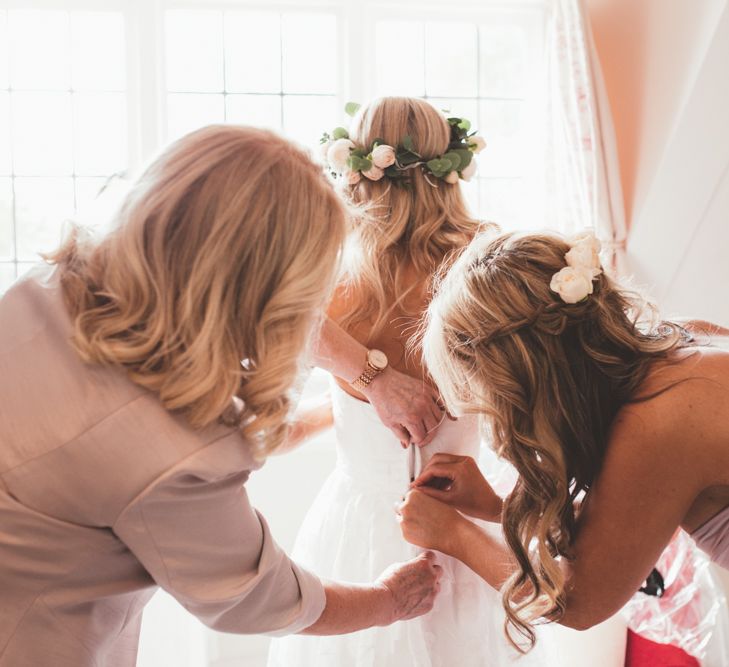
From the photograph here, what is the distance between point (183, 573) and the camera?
1.07m

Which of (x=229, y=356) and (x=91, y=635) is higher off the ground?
(x=229, y=356)

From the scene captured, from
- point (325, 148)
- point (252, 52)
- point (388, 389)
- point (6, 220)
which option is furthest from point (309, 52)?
point (388, 389)

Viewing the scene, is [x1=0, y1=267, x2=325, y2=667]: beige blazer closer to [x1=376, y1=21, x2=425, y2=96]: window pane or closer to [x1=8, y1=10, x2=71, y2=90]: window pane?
[x1=8, y1=10, x2=71, y2=90]: window pane

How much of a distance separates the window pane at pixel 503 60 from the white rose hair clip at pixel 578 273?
7.73 feet

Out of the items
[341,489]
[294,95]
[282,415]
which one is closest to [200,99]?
[294,95]

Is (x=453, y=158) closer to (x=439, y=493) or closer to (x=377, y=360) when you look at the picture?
(x=377, y=360)

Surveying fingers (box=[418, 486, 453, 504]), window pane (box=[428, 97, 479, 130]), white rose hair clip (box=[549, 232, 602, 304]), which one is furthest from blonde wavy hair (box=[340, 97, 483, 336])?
window pane (box=[428, 97, 479, 130])

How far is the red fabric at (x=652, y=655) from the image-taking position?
8.07 ft

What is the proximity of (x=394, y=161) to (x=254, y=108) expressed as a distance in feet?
5.48

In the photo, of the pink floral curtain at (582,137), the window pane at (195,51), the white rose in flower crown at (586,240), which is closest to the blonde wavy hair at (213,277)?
the white rose in flower crown at (586,240)

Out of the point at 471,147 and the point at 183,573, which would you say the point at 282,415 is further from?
the point at 471,147

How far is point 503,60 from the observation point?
3496 mm

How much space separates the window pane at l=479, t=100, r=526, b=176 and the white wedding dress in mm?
1877

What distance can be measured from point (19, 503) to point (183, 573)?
23 centimetres
